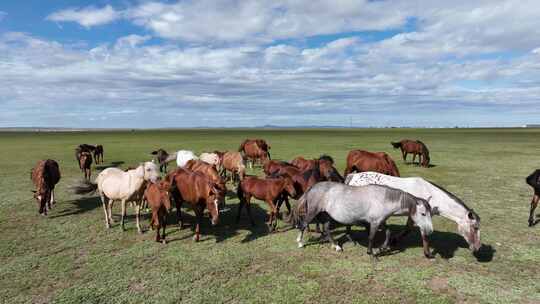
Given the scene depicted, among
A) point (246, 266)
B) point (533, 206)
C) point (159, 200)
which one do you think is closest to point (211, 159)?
point (159, 200)

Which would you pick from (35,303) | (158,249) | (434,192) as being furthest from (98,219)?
(434,192)

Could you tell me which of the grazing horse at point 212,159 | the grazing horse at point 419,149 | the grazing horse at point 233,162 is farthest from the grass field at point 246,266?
the grazing horse at point 419,149

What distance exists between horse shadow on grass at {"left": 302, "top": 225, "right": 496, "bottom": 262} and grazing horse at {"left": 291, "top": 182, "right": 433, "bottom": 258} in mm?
690

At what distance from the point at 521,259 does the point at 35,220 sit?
14.7 m

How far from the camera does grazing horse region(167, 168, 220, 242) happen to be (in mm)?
8281

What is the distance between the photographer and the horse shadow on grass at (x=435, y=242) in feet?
25.4

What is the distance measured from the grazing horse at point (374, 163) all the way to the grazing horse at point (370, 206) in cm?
584

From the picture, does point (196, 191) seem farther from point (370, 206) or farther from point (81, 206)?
point (81, 206)

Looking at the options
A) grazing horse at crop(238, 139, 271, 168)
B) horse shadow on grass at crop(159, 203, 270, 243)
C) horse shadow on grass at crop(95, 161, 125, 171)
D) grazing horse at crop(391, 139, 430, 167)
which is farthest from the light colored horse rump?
grazing horse at crop(391, 139, 430, 167)

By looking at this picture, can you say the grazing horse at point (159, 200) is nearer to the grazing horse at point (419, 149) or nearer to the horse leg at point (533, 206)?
the horse leg at point (533, 206)

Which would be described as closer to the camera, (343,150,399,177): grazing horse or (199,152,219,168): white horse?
(343,150,399,177): grazing horse

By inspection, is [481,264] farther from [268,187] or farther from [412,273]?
[268,187]

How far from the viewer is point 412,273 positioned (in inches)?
266

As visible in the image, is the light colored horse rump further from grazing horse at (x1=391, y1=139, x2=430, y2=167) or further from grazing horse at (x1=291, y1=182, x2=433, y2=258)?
grazing horse at (x1=391, y1=139, x2=430, y2=167)
